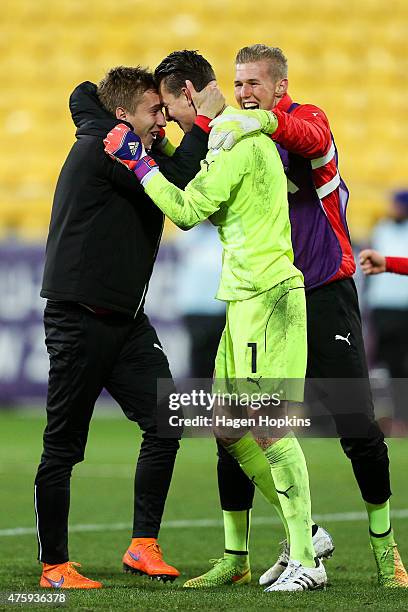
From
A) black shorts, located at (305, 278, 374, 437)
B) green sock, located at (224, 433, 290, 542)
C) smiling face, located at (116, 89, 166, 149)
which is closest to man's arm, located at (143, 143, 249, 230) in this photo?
smiling face, located at (116, 89, 166, 149)

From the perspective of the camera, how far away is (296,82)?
16094 millimetres

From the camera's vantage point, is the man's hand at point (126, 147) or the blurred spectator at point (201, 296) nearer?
the man's hand at point (126, 147)

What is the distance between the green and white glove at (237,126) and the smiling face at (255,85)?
321 mm

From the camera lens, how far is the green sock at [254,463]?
5070 mm

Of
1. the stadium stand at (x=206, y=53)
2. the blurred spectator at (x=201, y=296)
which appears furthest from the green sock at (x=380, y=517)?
the stadium stand at (x=206, y=53)

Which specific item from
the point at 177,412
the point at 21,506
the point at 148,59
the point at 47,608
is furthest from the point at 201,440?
the point at 47,608

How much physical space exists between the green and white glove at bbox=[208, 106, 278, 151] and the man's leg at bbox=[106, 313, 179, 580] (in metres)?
0.95

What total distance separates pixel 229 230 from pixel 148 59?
11.6 meters

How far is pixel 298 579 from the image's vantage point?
188 inches

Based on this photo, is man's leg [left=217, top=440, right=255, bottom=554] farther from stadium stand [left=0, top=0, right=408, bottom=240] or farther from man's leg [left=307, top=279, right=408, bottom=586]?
stadium stand [left=0, top=0, right=408, bottom=240]

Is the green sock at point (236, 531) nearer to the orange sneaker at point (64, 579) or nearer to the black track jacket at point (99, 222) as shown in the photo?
the orange sneaker at point (64, 579)

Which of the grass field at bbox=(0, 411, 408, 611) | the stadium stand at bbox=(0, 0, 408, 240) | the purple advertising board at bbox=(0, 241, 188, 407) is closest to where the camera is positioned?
the grass field at bbox=(0, 411, 408, 611)

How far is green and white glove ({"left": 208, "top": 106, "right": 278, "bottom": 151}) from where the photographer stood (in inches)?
191

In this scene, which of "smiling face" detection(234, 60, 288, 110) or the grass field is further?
"smiling face" detection(234, 60, 288, 110)
